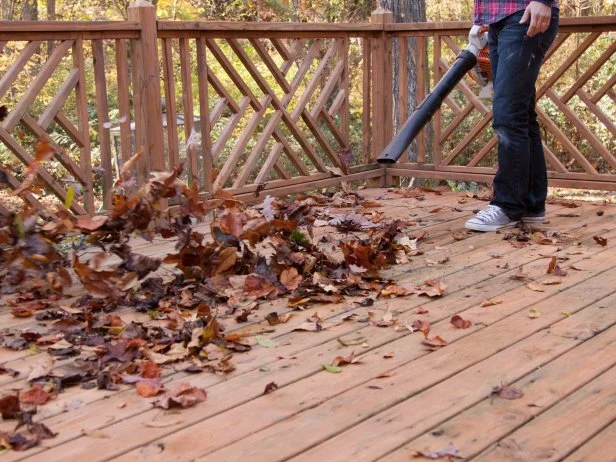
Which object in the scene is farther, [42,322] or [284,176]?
[284,176]

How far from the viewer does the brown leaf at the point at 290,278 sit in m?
3.29

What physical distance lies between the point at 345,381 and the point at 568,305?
1055 mm

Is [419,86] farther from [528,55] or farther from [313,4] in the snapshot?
[313,4]

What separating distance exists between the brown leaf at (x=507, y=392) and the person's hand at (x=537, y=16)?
2219mm

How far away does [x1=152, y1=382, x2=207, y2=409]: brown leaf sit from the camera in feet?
7.15

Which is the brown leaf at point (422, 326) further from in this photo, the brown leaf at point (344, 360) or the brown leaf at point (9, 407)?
the brown leaf at point (9, 407)

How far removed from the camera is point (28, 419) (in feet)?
6.78

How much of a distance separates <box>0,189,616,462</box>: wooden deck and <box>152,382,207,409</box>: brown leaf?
0.03m

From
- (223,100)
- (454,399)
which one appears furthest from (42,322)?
(223,100)

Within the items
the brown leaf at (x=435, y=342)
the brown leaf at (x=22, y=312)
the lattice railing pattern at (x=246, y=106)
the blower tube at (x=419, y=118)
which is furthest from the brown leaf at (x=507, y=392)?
the lattice railing pattern at (x=246, y=106)

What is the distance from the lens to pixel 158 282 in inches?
130

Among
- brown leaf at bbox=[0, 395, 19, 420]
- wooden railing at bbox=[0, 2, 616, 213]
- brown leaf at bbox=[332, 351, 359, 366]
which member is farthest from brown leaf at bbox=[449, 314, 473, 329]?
brown leaf at bbox=[0, 395, 19, 420]

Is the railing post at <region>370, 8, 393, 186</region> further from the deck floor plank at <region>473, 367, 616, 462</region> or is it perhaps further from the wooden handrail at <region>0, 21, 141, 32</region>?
the deck floor plank at <region>473, 367, 616, 462</region>

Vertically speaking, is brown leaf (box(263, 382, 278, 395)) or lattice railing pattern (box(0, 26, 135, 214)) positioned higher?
lattice railing pattern (box(0, 26, 135, 214))
